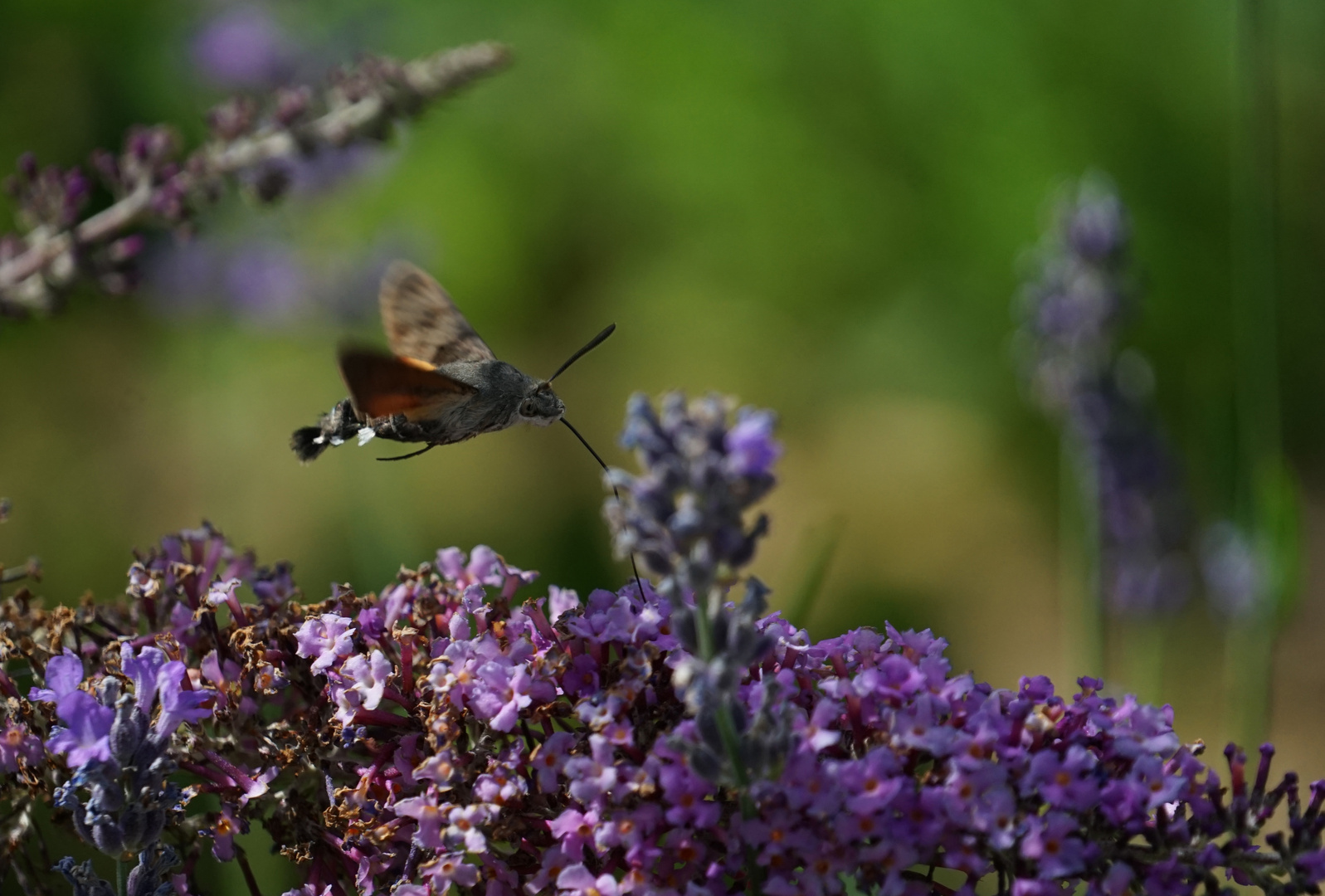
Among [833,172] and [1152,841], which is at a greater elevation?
[833,172]

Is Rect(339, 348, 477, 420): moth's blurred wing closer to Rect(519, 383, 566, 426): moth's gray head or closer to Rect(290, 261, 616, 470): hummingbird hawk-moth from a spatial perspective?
Rect(290, 261, 616, 470): hummingbird hawk-moth

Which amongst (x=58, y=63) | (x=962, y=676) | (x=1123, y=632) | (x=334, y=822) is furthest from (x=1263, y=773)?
(x=58, y=63)

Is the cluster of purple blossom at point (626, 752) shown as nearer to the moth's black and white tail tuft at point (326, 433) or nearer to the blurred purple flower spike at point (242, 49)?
the moth's black and white tail tuft at point (326, 433)

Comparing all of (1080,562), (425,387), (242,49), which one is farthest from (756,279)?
(425,387)

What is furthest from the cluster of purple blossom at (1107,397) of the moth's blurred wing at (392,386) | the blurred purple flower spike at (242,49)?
the blurred purple flower spike at (242,49)

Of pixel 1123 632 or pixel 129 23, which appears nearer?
pixel 1123 632

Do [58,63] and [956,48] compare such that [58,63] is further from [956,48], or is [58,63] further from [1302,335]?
[1302,335]

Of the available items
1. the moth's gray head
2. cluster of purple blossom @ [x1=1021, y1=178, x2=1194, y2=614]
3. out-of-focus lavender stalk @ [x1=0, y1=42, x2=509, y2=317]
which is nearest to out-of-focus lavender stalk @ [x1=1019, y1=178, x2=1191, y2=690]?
cluster of purple blossom @ [x1=1021, y1=178, x2=1194, y2=614]
